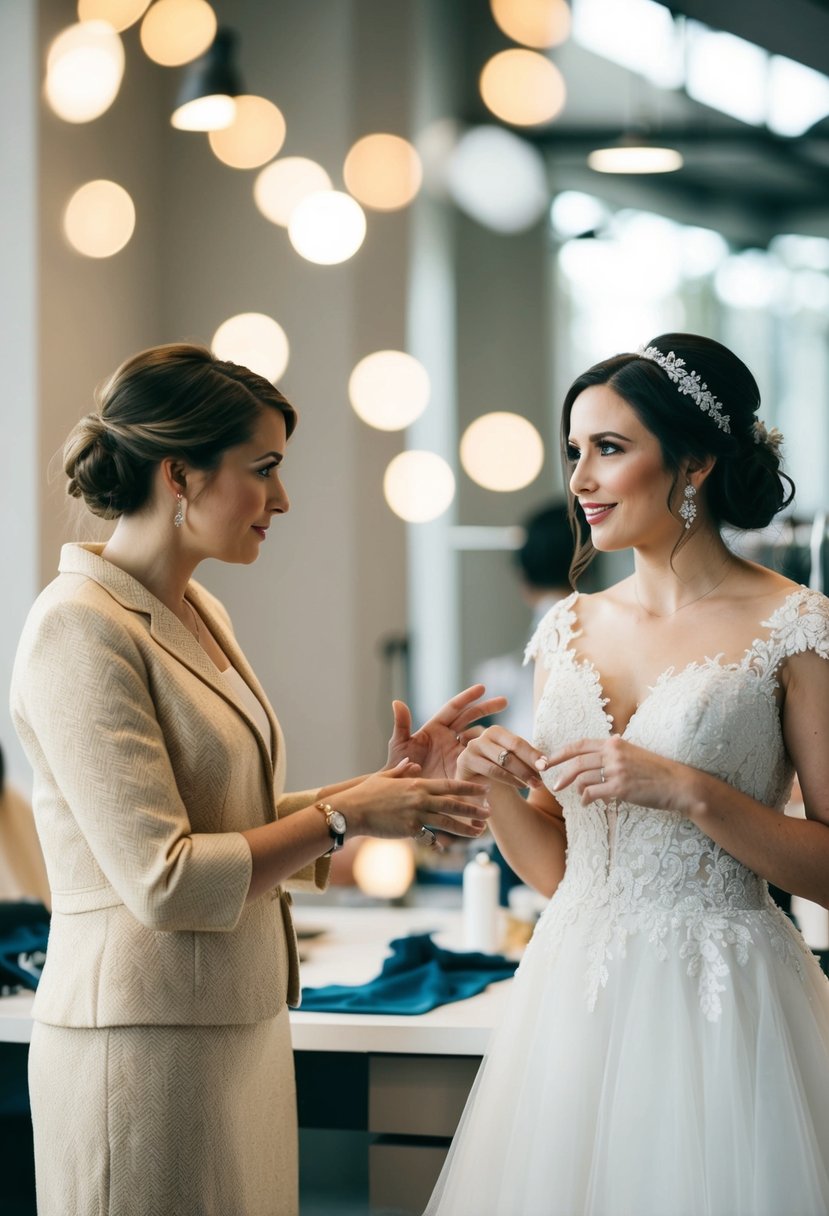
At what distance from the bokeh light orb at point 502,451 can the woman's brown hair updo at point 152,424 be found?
11.9ft

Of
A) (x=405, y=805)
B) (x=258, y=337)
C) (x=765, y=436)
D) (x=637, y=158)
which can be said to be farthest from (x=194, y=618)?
(x=258, y=337)

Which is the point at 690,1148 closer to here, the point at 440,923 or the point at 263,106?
the point at 440,923

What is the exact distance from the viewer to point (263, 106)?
4688 mm

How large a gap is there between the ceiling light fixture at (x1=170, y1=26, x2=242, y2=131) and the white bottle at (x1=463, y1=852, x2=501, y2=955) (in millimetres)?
2089

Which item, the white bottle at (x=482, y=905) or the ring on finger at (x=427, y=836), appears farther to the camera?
the white bottle at (x=482, y=905)

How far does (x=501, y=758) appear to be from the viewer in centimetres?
178

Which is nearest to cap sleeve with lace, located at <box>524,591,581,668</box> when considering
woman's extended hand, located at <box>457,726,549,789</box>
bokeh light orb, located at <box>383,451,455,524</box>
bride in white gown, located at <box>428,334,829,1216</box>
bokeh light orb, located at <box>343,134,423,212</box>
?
bride in white gown, located at <box>428,334,829,1216</box>

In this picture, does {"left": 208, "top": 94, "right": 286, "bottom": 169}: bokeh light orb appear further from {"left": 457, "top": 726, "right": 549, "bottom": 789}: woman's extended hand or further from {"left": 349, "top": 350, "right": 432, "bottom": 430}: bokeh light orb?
{"left": 457, "top": 726, "right": 549, "bottom": 789}: woman's extended hand

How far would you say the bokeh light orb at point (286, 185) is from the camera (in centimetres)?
466

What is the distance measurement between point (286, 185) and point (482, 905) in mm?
3035

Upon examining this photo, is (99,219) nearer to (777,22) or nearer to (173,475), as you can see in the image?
(777,22)

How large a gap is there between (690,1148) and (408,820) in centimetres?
53

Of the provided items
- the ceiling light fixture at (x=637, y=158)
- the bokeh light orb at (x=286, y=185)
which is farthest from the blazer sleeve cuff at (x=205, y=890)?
the bokeh light orb at (x=286, y=185)

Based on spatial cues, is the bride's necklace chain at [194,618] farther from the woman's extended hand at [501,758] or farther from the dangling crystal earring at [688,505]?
the dangling crystal earring at [688,505]
